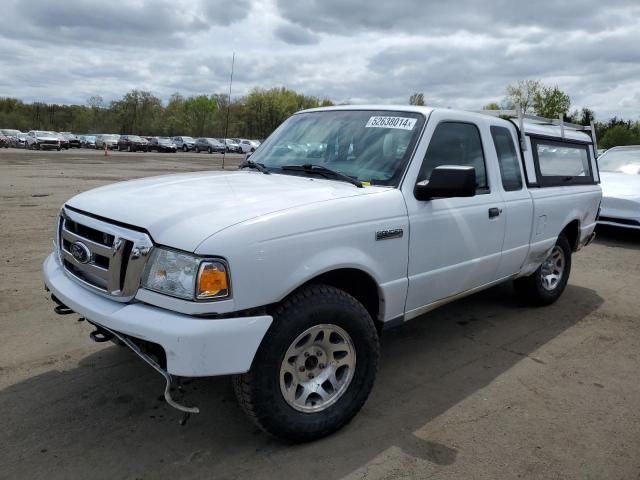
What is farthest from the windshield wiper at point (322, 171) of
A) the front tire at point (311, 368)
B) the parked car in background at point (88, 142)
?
the parked car in background at point (88, 142)

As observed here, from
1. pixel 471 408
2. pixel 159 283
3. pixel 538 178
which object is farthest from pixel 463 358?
pixel 159 283

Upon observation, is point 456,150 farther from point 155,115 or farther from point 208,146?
point 155,115

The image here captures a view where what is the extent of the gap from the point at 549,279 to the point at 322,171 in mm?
3057

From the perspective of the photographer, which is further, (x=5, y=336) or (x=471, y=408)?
(x=5, y=336)

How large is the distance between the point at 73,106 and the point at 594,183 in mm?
97981

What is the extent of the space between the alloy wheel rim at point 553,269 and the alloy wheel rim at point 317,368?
305 centimetres

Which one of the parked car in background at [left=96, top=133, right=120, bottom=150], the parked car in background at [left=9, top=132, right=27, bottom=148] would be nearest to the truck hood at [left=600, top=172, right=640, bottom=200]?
the parked car in background at [left=9, top=132, right=27, bottom=148]

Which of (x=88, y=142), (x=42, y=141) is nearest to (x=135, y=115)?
(x=88, y=142)

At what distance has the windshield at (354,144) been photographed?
3459mm

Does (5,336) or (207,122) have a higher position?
(207,122)

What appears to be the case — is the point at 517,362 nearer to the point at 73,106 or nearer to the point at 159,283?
the point at 159,283

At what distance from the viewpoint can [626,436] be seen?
3.08 metres

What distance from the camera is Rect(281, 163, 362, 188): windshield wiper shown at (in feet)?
11.1

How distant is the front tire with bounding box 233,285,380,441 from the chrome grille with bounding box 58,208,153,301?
70 centimetres
